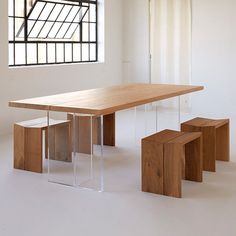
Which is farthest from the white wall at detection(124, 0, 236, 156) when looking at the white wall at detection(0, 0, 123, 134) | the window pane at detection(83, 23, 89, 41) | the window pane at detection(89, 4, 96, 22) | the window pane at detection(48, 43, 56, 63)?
the window pane at detection(48, 43, 56, 63)

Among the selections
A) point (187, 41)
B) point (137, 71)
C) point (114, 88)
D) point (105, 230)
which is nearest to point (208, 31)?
point (187, 41)

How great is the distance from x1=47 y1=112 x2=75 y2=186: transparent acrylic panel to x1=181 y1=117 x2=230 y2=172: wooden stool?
3.61 feet

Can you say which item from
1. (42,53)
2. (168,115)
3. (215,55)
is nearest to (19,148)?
(42,53)

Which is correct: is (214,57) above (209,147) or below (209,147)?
above

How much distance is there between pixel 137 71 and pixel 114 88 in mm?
3170

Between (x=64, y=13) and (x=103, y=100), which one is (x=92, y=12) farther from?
(x=103, y=100)

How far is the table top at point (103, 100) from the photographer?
3619 mm

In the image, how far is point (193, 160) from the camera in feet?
13.0

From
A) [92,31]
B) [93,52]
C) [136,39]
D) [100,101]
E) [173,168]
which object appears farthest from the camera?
[136,39]

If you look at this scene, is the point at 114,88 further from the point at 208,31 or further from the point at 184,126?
the point at 208,31

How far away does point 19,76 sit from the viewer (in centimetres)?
621

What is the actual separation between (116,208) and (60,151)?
1394mm

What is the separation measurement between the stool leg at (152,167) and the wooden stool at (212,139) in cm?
82

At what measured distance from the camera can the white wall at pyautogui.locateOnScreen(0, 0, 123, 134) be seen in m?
5.98
